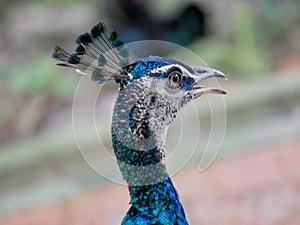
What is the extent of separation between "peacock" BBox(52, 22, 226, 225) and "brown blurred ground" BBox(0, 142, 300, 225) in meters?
1.36

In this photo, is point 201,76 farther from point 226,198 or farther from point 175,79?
point 226,198

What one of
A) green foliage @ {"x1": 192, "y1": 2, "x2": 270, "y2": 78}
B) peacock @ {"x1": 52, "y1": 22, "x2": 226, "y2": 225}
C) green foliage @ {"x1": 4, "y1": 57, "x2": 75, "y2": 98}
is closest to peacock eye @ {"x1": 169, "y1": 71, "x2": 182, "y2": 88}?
peacock @ {"x1": 52, "y1": 22, "x2": 226, "y2": 225}

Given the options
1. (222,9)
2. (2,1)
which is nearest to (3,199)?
(2,1)

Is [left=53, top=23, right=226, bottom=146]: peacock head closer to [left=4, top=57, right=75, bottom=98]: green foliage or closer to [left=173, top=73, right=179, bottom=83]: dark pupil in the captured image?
[left=173, top=73, right=179, bottom=83]: dark pupil

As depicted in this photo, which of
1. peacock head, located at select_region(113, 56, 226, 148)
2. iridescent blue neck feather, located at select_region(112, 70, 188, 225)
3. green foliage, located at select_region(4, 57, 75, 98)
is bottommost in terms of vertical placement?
iridescent blue neck feather, located at select_region(112, 70, 188, 225)

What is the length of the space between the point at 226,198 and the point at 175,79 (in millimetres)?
1604

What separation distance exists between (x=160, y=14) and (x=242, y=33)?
0.47 m

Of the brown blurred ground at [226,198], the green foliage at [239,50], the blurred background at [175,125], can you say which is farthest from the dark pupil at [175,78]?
the green foliage at [239,50]

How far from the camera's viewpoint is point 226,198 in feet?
9.20

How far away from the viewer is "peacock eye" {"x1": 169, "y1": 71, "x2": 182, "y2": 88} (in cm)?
127

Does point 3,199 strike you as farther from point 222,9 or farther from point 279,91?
point 222,9

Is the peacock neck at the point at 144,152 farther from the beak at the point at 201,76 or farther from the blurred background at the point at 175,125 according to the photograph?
the blurred background at the point at 175,125

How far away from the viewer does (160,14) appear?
12.3 feet

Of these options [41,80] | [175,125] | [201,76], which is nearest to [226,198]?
[175,125]
